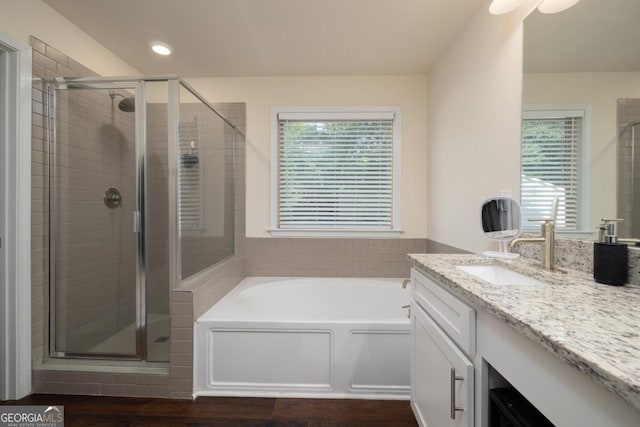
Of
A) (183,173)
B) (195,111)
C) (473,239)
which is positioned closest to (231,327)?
(183,173)

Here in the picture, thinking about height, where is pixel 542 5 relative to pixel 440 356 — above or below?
above

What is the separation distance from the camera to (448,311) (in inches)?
38.4

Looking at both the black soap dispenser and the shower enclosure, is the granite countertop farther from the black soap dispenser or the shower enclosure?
the shower enclosure

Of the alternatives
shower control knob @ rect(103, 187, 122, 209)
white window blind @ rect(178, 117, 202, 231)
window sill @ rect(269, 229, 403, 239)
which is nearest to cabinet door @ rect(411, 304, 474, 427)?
window sill @ rect(269, 229, 403, 239)

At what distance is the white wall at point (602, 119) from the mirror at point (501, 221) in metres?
0.30

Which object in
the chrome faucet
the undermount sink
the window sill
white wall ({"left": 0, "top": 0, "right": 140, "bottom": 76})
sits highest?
white wall ({"left": 0, "top": 0, "right": 140, "bottom": 76})

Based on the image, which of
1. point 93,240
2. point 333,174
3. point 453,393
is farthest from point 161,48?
point 453,393

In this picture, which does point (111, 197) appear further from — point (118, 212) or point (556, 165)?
point (556, 165)

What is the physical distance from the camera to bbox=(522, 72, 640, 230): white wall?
0.92 m

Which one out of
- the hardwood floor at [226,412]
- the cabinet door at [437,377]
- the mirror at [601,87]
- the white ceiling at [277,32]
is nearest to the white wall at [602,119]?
the mirror at [601,87]

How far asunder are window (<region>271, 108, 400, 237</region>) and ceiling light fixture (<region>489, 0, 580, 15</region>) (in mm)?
1318

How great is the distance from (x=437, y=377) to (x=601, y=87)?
4.15 feet

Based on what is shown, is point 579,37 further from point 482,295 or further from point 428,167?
point 428,167

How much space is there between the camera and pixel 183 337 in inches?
63.6
